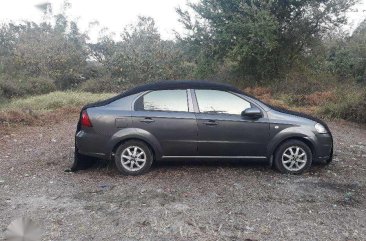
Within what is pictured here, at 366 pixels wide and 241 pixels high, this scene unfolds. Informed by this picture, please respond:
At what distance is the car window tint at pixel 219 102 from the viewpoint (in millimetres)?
6242

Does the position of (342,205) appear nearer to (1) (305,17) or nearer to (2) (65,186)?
(2) (65,186)

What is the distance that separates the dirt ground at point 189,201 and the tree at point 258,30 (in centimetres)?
1102

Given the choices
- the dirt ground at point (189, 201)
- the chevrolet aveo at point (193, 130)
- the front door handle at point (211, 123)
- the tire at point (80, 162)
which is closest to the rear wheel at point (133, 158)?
the chevrolet aveo at point (193, 130)

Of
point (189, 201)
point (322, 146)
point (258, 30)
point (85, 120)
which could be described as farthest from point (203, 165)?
point (258, 30)

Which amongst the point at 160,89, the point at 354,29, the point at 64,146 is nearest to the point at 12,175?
the point at 64,146

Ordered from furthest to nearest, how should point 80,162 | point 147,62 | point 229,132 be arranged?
point 147,62 < point 80,162 < point 229,132

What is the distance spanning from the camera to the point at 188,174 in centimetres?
614

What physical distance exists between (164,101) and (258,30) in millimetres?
11893

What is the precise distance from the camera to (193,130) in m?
6.11

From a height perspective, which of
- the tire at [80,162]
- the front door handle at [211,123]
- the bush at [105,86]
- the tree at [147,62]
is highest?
the tree at [147,62]

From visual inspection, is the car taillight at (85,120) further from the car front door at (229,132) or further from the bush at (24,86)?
the bush at (24,86)

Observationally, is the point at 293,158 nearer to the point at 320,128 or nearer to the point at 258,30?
the point at 320,128

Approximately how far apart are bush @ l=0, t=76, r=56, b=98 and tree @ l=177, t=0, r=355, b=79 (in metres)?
8.36

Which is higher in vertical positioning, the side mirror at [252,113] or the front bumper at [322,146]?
the side mirror at [252,113]
